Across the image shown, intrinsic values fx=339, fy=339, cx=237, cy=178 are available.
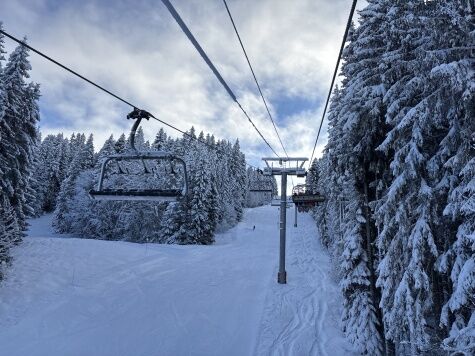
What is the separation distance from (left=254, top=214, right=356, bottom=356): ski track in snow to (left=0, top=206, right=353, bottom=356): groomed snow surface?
1.7 inches

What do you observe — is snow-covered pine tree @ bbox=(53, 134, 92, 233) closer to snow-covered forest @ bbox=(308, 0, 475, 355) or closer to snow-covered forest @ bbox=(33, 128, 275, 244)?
snow-covered forest @ bbox=(33, 128, 275, 244)

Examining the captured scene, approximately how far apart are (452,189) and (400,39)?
6.61 metres

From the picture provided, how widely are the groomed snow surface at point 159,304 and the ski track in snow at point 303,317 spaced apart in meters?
0.04

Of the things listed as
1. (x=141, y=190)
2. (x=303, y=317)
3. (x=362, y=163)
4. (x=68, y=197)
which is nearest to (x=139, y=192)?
(x=141, y=190)

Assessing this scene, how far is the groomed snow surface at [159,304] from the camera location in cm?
1331

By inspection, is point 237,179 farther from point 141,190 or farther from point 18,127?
point 141,190

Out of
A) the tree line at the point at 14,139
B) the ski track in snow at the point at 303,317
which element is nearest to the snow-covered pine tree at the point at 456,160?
the ski track in snow at the point at 303,317

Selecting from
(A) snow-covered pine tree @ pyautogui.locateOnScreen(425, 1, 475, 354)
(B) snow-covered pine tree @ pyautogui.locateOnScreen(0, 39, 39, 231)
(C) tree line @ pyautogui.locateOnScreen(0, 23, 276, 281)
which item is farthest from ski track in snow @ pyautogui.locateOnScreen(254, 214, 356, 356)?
(B) snow-covered pine tree @ pyautogui.locateOnScreen(0, 39, 39, 231)

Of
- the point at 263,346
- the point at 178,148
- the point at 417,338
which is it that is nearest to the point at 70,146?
the point at 178,148

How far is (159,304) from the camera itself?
17.6 meters

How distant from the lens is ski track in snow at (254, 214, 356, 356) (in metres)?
12.8

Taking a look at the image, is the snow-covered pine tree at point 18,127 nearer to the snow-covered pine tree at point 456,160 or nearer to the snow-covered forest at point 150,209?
the snow-covered forest at point 150,209

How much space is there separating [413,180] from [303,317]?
9267 mm

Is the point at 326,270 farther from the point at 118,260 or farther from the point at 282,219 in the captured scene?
the point at 118,260
